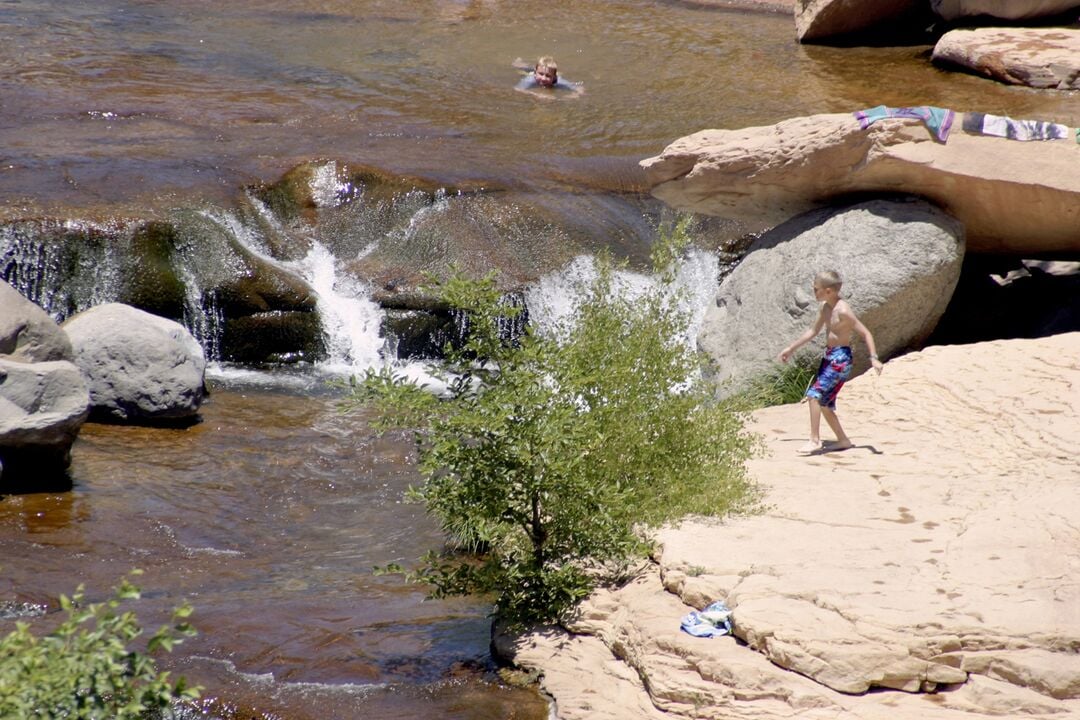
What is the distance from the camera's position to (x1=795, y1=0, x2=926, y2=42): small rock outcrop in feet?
57.3

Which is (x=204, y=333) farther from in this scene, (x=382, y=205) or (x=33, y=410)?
(x=33, y=410)

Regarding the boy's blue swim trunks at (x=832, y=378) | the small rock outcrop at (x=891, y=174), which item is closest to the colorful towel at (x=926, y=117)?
the small rock outcrop at (x=891, y=174)

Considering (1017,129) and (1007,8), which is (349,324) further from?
(1007,8)

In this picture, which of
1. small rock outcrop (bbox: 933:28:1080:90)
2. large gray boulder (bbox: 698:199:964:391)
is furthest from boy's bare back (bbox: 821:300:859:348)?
small rock outcrop (bbox: 933:28:1080:90)

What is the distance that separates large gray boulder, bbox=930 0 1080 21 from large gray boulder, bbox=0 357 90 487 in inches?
522

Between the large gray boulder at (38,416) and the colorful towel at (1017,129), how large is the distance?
20.8 ft

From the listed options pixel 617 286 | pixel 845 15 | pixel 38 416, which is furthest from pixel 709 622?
pixel 845 15

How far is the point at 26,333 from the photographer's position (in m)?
8.28

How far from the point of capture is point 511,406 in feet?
19.9

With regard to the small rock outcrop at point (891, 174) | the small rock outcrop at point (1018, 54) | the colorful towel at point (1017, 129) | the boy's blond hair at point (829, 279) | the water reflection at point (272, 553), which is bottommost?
the water reflection at point (272, 553)

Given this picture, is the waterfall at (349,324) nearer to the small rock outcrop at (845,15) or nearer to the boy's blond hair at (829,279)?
the boy's blond hair at (829,279)

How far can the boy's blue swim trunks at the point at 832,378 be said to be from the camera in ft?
25.5

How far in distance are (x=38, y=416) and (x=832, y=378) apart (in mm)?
4902

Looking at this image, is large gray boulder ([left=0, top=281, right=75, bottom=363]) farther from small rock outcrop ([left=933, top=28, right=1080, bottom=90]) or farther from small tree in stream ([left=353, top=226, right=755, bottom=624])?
small rock outcrop ([left=933, top=28, right=1080, bottom=90])
